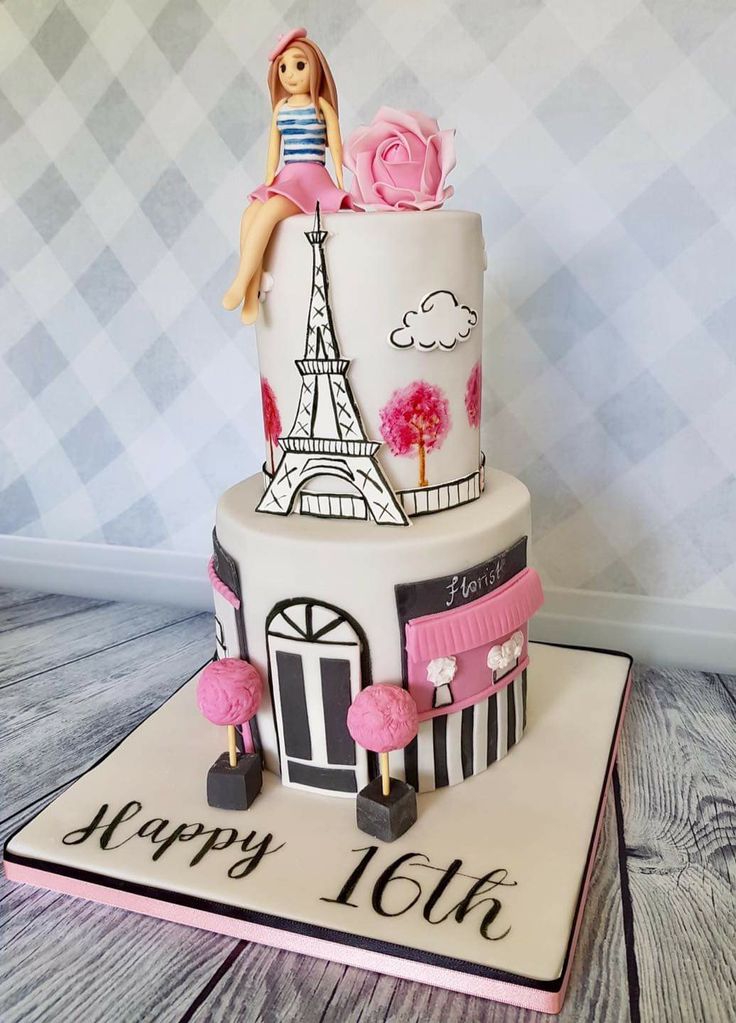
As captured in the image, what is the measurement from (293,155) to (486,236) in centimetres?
43

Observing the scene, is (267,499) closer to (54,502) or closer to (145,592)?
(145,592)

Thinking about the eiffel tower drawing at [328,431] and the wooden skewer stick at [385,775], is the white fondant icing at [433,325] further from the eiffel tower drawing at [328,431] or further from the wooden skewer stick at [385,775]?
the wooden skewer stick at [385,775]

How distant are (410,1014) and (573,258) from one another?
97 centimetres

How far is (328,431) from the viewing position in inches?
33.8

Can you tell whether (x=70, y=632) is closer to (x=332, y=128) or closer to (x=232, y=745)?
(x=232, y=745)

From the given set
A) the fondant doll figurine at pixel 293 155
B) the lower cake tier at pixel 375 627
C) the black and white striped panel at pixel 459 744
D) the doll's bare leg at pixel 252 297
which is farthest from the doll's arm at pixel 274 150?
the black and white striped panel at pixel 459 744

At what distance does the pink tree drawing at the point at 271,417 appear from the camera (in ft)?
2.98

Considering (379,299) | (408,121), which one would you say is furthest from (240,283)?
(408,121)

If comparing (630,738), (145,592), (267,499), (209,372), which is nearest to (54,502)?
(145,592)

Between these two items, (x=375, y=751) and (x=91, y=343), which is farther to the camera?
(x=91, y=343)

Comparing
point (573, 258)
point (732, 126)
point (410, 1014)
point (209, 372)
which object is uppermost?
point (732, 126)

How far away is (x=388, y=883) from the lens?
2.49 feet

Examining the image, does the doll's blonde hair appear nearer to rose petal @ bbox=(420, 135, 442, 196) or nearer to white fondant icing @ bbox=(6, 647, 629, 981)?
rose petal @ bbox=(420, 135, 442, 196)

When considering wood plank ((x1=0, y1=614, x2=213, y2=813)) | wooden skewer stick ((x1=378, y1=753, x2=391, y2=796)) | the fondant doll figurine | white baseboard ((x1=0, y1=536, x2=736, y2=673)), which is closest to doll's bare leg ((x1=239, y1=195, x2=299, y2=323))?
the fondant doll figurine
